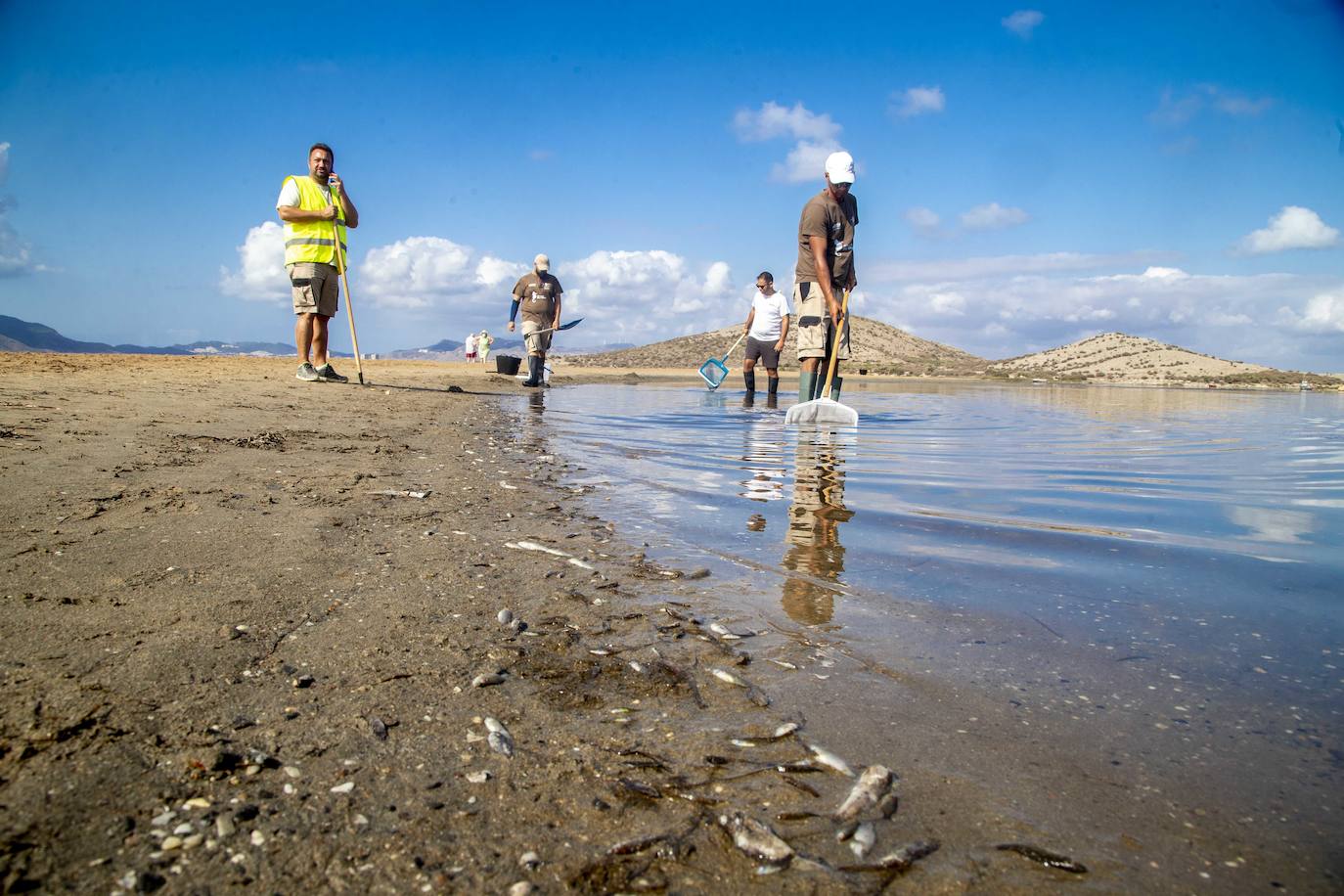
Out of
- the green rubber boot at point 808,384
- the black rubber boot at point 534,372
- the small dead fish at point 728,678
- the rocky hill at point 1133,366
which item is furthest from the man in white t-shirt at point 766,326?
the rocky hill at point 1133,366

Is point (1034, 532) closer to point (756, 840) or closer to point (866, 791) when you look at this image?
point (866, 791)

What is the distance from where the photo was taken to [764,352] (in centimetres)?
1308

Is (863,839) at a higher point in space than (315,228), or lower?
lower

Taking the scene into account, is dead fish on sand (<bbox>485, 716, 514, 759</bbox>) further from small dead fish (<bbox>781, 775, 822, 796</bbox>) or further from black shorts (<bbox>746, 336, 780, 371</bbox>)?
black shorts (<bbox>746, 336, 780, 371</bbox>)

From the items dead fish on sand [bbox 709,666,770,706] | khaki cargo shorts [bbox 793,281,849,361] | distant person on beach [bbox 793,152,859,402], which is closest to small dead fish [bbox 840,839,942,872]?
dead fish on sand [bbox 709,666,770,706]

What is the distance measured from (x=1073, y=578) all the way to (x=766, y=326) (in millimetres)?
10733

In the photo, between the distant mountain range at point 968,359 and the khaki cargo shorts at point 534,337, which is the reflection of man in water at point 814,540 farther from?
the distant mountain range at point 968,359

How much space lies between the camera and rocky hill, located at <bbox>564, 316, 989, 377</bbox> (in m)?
35.2

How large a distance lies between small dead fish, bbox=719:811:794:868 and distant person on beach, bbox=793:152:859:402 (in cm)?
718

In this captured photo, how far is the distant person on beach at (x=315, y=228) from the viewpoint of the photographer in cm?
903

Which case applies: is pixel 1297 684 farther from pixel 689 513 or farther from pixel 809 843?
pixel 689 513

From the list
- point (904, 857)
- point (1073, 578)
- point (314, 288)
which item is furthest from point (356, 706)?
point (314, 288)

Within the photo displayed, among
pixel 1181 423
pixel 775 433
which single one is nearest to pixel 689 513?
pixel 775 433

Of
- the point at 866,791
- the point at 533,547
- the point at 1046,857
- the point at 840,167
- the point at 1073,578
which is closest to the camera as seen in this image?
the point at 1046,857
